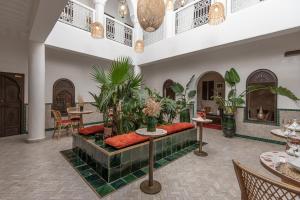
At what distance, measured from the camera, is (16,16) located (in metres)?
4.16

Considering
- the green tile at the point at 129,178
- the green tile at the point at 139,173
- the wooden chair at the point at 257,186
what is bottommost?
the green tile at the point at 129,178

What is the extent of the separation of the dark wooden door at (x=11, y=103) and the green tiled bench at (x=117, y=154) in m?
3.53

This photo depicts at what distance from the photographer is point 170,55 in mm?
6977

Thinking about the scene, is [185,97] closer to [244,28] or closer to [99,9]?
[244,28]

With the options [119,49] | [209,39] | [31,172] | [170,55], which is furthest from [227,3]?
[31,172]

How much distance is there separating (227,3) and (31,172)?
22.5 feet

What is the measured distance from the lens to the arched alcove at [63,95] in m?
7.00

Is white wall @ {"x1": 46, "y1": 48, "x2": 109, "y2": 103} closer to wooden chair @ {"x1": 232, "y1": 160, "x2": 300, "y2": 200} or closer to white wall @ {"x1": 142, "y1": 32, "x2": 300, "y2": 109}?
white wall @ {"x1": 142, "y1": 32, "x2": 300, "y2": 109}

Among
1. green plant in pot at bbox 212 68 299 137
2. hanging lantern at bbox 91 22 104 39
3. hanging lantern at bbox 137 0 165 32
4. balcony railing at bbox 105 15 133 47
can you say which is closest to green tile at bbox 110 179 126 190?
hanging lantern at bbox 137 0 165 32

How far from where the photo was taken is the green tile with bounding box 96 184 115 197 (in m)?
2.52

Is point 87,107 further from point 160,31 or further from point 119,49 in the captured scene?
point 160,31

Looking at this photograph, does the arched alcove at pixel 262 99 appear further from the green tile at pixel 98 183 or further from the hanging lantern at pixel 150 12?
the green tile at pixel 98 183

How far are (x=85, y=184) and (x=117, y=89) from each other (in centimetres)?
192

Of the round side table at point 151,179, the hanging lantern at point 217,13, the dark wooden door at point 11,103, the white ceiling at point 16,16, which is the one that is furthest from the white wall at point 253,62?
the dark wooden door at point 11,103
